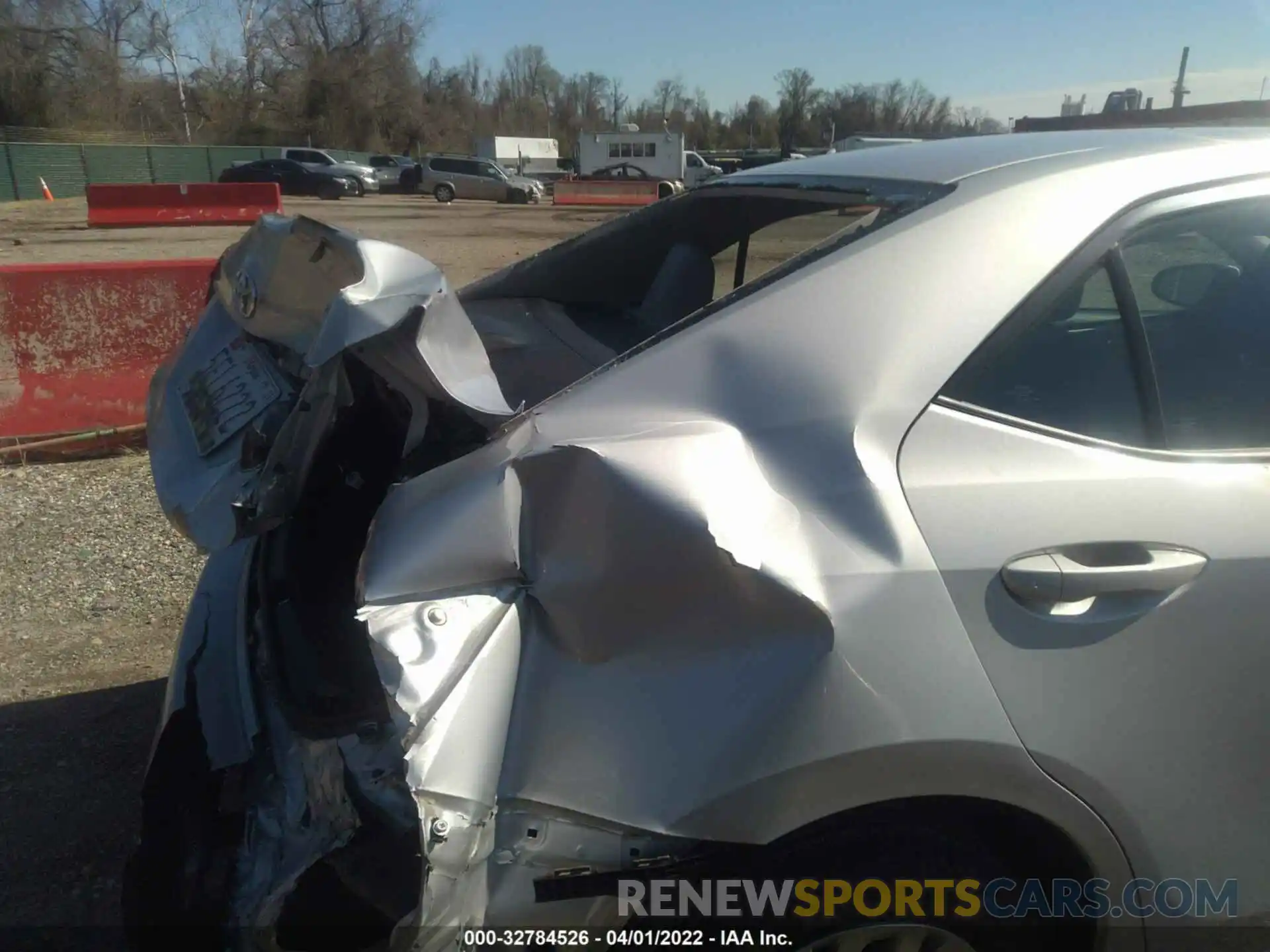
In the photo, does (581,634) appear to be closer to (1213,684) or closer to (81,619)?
(1213,684)

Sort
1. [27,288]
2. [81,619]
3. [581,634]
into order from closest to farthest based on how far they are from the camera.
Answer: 1. [581,634]
2. [81,619]
3. [27,288]

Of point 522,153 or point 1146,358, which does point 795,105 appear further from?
point 1146,358

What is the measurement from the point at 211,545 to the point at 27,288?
4752mm

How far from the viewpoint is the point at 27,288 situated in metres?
5.56

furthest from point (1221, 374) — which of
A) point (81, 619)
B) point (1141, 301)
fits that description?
point (81, 619)

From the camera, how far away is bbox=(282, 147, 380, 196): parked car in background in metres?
37.2

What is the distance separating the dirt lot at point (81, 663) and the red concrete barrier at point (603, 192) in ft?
101

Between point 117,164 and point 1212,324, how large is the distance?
45.2 m

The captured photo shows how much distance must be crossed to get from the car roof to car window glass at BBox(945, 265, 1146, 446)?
28cm

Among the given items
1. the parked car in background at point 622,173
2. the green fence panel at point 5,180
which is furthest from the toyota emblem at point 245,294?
the green fence panel at point 5,180

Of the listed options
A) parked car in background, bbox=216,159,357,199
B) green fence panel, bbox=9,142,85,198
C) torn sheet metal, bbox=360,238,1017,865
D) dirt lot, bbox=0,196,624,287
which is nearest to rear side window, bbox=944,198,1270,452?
torn sheet metal, bbox=360,238,1017,865

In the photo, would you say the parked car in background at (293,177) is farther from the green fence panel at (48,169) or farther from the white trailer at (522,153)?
the white trailer at (522,153)

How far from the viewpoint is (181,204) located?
22.2 m

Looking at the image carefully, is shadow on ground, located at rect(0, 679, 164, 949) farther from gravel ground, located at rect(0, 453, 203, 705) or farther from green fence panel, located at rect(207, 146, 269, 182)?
green fence panel, located at rect(207, 146, 269, 182)
